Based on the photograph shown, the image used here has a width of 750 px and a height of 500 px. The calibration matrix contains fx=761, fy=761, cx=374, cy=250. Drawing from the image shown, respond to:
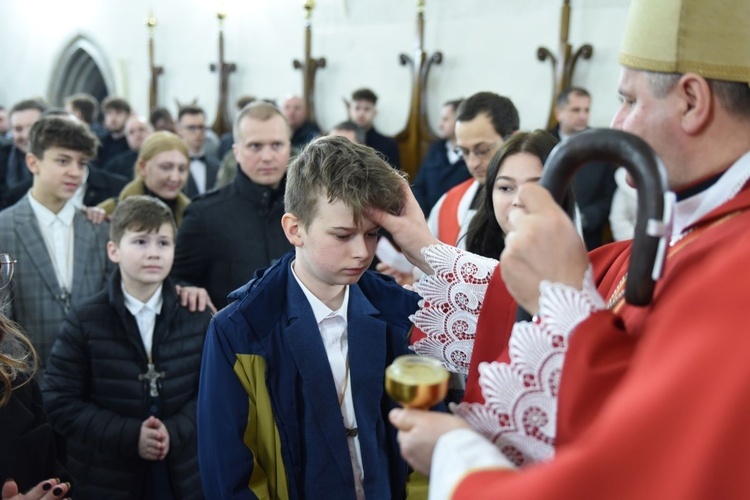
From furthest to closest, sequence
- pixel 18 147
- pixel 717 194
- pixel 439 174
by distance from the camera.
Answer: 1. pixel 18 147
2. pixel 439 174
3. pixel 717 194

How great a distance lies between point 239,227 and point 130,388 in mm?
895

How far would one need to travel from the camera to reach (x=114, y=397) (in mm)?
2812

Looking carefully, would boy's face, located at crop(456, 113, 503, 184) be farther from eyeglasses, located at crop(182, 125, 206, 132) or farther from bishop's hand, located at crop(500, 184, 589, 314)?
eyeglasses, located at crop(182, 125, 206, 132)

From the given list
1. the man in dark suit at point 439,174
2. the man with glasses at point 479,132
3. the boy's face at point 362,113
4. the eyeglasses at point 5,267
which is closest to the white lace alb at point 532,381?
the eyeglasses at point 5,267

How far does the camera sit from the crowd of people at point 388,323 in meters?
1.03

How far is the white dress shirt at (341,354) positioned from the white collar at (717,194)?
3.10 ft

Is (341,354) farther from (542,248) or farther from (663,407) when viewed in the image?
(663,407)

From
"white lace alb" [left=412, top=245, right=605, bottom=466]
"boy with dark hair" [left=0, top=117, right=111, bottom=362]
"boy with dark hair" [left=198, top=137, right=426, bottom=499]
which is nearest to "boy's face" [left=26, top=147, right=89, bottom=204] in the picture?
"boy with dark hair" [left=0, top=117, right=111, bottom=362]

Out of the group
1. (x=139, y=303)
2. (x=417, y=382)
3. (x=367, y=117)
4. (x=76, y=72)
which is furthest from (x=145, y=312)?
(x=76, y=72)

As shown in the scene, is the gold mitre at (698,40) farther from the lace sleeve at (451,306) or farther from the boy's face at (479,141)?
the boy's face at (479,141)

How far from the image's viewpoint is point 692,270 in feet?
3.69

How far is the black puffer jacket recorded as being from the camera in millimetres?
2732

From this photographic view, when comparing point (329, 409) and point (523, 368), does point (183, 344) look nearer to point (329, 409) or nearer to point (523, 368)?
point (329, 409)

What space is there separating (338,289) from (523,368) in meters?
0.88
